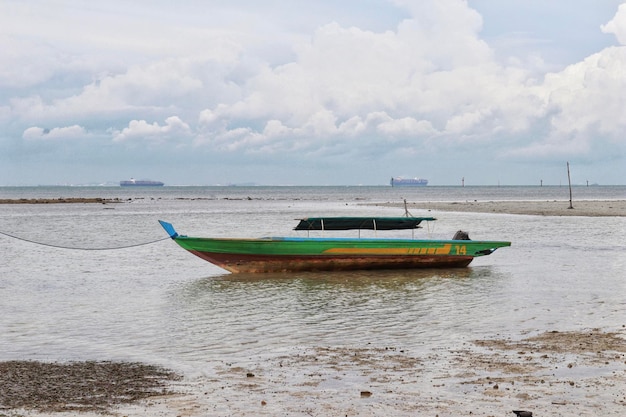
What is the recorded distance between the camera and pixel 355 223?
22969 millimetres

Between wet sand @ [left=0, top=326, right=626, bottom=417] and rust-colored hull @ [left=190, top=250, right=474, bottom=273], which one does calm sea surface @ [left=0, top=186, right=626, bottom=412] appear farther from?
wet sand @ [left=0, top=326, right=626, bottom=417]

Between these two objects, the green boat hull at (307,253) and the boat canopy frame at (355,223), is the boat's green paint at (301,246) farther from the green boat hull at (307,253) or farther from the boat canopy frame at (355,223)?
the boat canopy frame at (355,223)

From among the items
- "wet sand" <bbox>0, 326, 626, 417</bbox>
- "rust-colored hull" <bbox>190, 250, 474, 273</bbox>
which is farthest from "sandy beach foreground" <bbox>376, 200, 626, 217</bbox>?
"wet sand" <bbox>0, 326, 626, 417</bbox>

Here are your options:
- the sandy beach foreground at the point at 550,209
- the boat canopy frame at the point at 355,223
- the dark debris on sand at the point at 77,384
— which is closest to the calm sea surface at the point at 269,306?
the dark debris on sand at the point at 77,384

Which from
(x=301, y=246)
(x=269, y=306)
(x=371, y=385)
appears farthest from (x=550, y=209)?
(x=371, y=385)

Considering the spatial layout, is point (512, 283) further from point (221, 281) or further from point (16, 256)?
point (16, 256)

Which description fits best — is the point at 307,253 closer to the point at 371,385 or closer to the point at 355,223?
the point at 355,223

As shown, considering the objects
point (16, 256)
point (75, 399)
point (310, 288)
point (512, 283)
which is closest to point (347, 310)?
point (310, 288)

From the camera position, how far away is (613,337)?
11.8m

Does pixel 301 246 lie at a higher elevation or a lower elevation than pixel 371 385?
higher

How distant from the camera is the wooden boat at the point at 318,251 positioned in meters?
21.6

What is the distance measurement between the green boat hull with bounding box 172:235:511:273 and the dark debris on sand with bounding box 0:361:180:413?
11.2 meters

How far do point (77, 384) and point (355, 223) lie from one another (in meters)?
14.7

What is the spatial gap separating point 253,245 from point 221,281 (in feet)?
4.96
